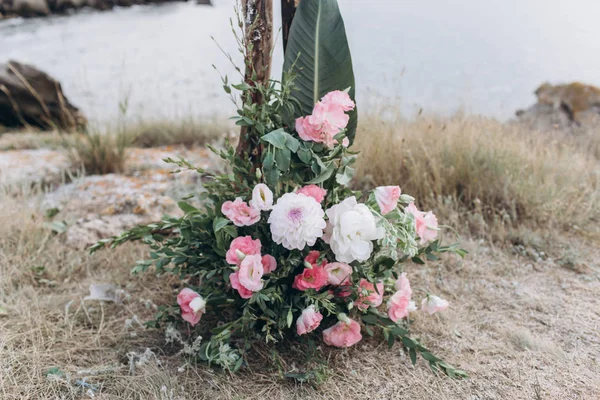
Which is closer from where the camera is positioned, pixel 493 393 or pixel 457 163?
pixel 493 393

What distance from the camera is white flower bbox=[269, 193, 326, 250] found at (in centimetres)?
148

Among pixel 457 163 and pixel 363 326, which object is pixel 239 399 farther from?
pixel 457 163

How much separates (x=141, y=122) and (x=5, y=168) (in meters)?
1.59

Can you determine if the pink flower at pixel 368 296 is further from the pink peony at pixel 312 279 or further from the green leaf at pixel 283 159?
the green leaf at pixel 283 159

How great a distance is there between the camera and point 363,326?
1.98m

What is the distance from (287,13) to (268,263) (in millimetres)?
1072

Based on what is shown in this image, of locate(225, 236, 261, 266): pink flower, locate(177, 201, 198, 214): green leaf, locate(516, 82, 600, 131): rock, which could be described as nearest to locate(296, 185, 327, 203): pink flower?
locate(225, 236, 261, 266): pink flower

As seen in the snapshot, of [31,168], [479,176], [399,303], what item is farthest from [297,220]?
[31,168]

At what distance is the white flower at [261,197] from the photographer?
61.5 inches

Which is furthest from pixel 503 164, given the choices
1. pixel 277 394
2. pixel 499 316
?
pixel 277 394

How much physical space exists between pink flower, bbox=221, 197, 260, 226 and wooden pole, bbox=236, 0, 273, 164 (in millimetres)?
301

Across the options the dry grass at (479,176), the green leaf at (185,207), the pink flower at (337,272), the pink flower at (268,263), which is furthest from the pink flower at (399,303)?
the dry grass at (479,176)

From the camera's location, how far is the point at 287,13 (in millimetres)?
1976

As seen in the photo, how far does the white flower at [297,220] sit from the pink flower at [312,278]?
0.17m
